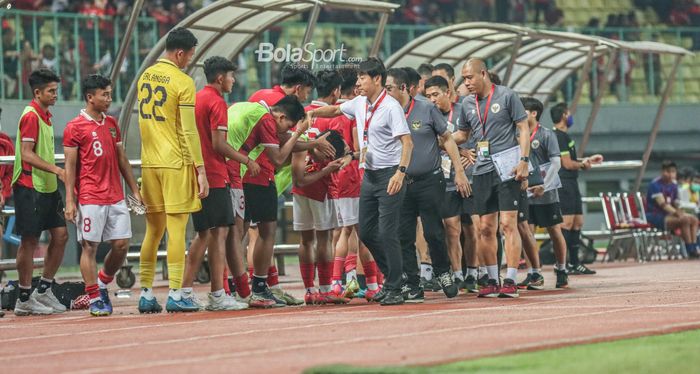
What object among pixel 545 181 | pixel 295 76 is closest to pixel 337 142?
pixel 295 76

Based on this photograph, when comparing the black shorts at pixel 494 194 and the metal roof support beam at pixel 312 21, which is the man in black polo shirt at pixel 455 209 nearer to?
the black shorts at pixel 494 194

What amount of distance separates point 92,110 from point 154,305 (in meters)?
1.75

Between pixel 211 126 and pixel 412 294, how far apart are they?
7.76ft

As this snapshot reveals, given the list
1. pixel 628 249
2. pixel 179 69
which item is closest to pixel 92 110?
pixel 179 69

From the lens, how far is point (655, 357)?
7.45m

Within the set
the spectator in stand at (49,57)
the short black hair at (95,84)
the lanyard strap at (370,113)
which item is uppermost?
the spectator in stand at (49,57)

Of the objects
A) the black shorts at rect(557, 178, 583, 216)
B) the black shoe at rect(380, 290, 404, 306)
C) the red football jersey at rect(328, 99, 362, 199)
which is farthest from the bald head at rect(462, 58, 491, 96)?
the black shorts at rect(557, 178, 583, 216)

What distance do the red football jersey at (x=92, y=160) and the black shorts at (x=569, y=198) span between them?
26.4 feet

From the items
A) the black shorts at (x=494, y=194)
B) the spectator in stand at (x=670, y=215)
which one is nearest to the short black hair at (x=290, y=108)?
the black shorts at (x=494, y=194)

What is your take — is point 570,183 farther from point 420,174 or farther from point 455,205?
point 420,174

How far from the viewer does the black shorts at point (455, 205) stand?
563 inches

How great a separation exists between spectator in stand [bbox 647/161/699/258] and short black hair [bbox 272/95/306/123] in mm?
14159

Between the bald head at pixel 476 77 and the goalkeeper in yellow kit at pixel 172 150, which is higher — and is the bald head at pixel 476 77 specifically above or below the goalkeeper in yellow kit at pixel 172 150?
above

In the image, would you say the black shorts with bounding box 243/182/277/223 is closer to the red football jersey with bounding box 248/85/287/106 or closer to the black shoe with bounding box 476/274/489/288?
the red football jersey with bounding box 248/85/287/106
